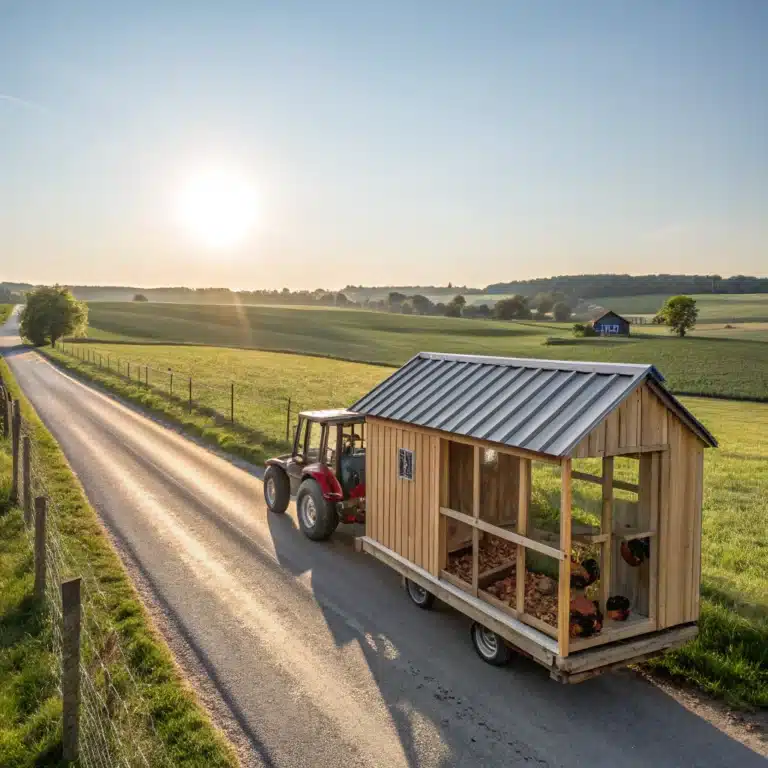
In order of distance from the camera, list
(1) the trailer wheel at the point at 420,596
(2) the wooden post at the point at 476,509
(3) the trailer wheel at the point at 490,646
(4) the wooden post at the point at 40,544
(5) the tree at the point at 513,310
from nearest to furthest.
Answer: (3) the trailer wheel at the point at 490,646
(2) the wooden post at the point at 476,509
(4) the wooden post at the point at 40,544
(1) the trailer wheel at the point at 420,596
(5) the tree at the point at 513,310

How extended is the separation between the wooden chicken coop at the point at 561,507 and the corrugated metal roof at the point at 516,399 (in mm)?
20

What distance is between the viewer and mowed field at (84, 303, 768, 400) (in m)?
47.8

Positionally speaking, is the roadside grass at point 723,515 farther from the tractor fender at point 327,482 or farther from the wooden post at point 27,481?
the wooden post at point 27,481

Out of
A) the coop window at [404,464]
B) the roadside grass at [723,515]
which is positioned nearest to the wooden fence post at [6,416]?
the roadside grass at [723,515]

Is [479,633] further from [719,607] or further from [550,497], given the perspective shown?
[550,497]

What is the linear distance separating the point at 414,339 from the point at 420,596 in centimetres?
7627

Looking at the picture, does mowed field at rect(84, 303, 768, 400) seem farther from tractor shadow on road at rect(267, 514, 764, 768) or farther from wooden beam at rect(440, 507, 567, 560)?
tractor shadow on road at rect(267, 514, 764, 768)

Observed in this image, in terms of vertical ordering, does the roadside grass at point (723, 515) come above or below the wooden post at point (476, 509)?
below

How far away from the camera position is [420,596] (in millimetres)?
8961

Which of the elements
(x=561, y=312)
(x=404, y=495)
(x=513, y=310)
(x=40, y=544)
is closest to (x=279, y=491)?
(x=404, y=495)

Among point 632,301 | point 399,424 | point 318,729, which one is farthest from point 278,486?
point 632,301

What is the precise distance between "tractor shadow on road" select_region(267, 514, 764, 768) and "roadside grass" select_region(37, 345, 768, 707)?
81 centimetres

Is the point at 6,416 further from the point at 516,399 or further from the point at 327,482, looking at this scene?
the point at 516,399

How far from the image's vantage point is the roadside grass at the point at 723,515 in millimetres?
7172
